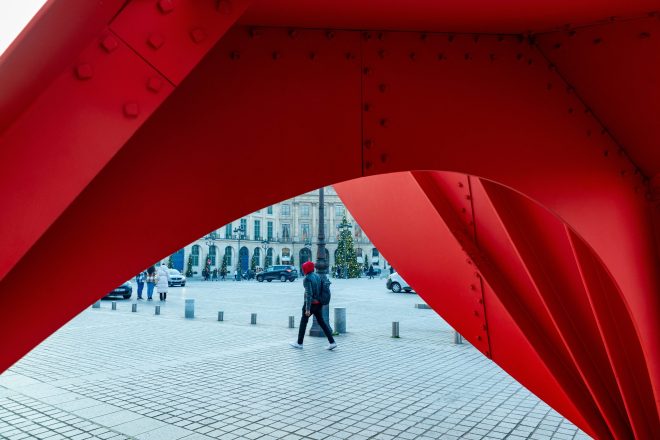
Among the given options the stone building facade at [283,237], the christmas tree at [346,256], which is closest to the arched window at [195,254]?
the stone building facade at [283,237]

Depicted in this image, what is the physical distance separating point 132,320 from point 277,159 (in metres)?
15.6

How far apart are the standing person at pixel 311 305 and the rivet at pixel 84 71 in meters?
9.77

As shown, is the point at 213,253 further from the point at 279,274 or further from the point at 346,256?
the point at 279,274

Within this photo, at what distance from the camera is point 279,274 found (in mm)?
45625

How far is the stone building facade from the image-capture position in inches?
2586

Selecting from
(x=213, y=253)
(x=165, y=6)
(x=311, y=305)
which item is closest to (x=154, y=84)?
(x=165, y=6)

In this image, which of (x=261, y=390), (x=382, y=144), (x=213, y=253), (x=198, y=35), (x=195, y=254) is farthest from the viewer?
(x=213, y=253)

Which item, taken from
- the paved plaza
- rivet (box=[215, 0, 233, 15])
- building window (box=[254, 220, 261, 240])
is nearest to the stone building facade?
building window (box=[254, 220, 261, 240])

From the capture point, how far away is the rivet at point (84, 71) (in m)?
1.23

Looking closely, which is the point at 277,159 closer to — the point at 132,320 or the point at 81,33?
the point at 81,33

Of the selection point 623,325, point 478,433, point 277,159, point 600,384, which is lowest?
point 478,433

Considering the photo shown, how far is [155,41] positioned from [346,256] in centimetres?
5715

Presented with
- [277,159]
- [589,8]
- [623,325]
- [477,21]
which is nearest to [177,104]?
[277,159]

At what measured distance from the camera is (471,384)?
26.5 ft
